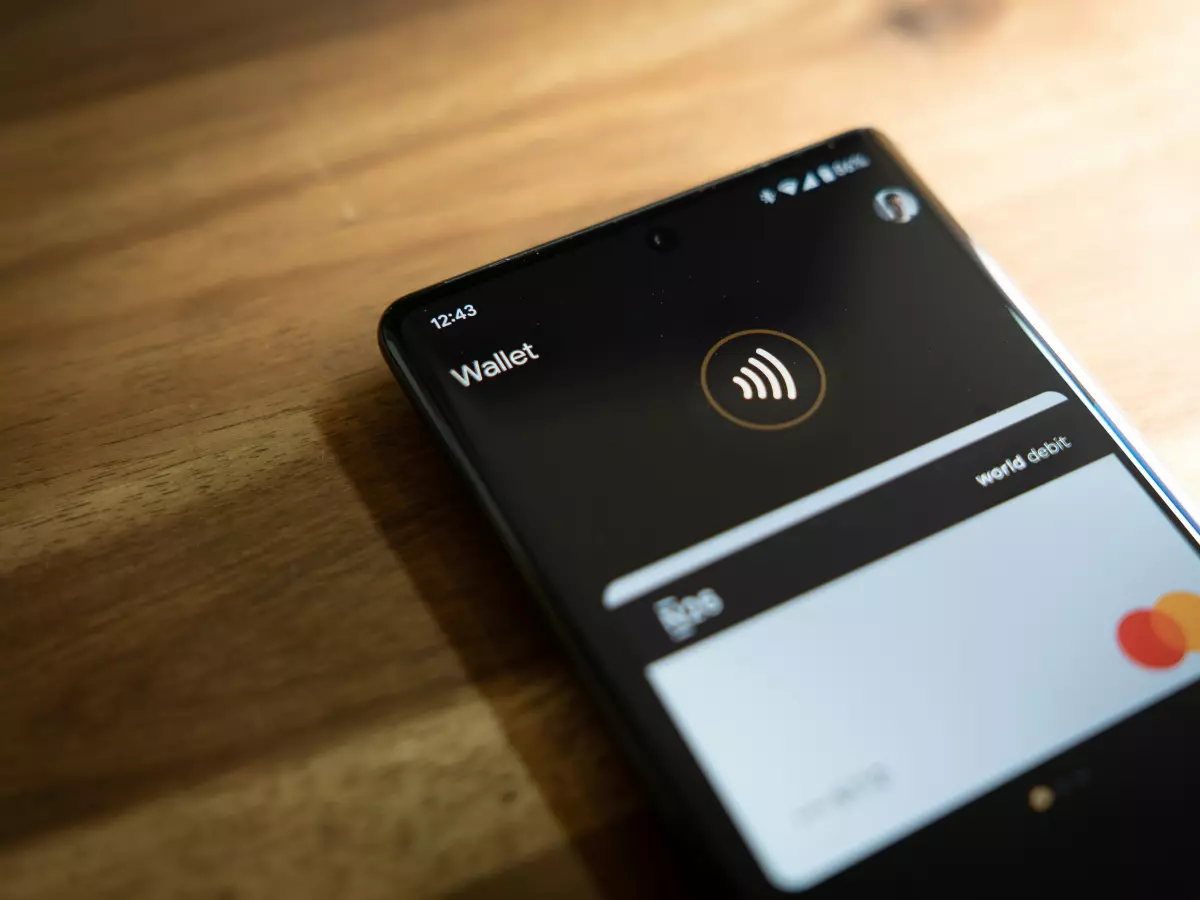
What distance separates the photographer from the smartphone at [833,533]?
0.95 ft

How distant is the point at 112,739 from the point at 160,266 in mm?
171

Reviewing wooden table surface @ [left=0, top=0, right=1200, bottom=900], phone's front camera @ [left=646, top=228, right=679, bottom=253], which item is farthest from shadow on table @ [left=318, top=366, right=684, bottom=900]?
phone's front camera @ [left=646, top=228, right=679, bottom=253]

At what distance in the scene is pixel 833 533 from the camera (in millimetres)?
323

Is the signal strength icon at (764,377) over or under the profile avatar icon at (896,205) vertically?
under

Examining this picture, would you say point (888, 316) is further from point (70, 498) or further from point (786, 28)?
point (70, 498)

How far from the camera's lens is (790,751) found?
0.29 metres

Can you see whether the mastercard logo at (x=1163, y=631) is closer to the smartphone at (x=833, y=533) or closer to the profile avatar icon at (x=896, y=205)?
the smartphone at (x=833, y=533)

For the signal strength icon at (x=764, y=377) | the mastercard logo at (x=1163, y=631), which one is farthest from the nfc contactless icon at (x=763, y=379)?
the mastercard logo at (x=1163, y=631)

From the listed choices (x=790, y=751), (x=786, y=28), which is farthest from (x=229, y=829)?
(x=786, y=28)

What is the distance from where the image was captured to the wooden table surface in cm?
30

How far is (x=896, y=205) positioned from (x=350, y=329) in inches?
8.0

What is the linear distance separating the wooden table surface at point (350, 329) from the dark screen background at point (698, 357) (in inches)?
1.2

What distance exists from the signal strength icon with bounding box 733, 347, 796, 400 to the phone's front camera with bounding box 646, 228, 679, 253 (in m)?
0.05

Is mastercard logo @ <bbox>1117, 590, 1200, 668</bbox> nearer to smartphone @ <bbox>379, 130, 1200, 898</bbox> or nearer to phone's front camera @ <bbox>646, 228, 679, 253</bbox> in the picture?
smartphone @ <bbox>379, 130, 1200, 898</bbox>
